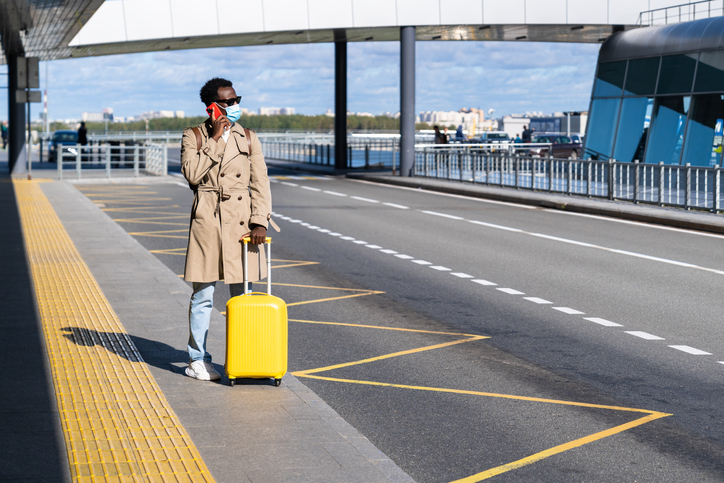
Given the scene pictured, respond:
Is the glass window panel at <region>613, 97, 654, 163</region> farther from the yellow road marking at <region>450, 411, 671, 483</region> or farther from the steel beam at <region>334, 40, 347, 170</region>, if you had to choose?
the yellow road marking at <region>450, 411, 671, 483</region>

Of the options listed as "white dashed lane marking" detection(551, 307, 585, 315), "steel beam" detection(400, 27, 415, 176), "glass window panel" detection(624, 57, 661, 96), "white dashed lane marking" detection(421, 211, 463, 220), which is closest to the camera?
"white dashed lane marking" detection(551, 307, 585, 315)

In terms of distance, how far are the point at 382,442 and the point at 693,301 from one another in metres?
5.60

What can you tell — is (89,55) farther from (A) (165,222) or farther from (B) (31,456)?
(B) (31,456)

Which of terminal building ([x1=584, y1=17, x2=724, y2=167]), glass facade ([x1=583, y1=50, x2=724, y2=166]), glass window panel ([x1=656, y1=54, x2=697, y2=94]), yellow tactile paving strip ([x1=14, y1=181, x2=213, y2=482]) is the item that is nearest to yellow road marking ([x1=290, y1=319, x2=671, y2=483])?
yellow tactile paving strip ([x1=14, y1=181, x2=213, y2=482])

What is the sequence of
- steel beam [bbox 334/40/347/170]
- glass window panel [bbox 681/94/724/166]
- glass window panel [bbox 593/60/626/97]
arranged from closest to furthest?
glass window panel [bbox 681/94/724/166] → glass window panel [bbox 593/60/626/97] → steel beam [bbox 334/40/347/170]

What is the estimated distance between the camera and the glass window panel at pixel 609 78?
103 ft

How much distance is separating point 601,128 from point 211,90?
2750cm

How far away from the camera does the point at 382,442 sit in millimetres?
5129

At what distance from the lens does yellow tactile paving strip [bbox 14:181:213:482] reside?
4.41 meters

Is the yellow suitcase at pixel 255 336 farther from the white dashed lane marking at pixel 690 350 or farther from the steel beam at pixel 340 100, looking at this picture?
the steel beam at pixel 340 100

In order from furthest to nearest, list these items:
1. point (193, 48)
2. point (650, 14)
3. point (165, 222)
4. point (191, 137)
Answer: point (193, 48), point (650, 14), point (165, 222), point (191, 137)

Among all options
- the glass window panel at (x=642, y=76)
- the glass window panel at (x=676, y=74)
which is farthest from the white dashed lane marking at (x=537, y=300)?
the glass window panel at (x=642, y=76)

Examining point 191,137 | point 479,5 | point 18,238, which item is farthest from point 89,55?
point 191,137

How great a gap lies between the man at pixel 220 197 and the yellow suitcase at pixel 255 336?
0.24m
